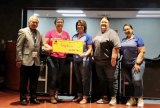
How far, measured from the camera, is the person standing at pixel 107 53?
446 centimetres

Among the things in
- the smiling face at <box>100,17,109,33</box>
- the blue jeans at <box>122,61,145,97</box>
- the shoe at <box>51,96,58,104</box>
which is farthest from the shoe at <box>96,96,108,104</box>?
the smiling face at <box>100,17,109,33</box>

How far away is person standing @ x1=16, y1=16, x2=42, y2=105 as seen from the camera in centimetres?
439

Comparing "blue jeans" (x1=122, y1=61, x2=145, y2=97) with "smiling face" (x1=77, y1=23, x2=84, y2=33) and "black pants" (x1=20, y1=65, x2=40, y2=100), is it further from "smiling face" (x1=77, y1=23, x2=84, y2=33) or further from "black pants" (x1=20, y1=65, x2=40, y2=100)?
"black pants" (x1=20, y1=65, x2=40, y2=100)

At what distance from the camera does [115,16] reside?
9.84m

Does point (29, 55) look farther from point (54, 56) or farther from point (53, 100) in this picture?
point (53, 100)

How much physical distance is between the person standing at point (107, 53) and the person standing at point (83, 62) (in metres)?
0.13

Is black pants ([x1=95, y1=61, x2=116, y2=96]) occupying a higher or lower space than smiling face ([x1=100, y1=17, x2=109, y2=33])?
lower

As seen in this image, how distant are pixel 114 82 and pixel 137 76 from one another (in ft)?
1.27

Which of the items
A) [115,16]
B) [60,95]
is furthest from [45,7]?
[115,16]

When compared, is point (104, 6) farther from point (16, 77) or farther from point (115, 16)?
point (115, 16)

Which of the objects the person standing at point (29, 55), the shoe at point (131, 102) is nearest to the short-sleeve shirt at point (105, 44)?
A: the shoe at point (131, 102)

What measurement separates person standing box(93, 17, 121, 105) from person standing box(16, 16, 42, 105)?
940 mm

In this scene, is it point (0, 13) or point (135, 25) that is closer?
point (0, 13)

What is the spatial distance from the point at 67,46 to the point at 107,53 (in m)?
0.66
